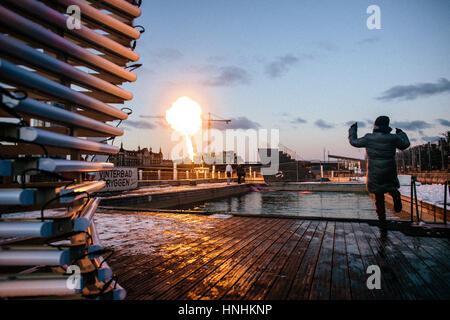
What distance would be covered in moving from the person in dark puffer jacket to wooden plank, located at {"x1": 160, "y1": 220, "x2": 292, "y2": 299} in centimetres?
220

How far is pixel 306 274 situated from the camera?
7.89 ft

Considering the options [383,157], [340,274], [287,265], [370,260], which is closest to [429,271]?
[370,260]

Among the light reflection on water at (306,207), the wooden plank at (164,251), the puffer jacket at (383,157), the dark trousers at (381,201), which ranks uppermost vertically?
the puffer jacket at (383,157)

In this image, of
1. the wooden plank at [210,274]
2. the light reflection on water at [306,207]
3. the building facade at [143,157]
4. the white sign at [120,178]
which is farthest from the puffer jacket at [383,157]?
the building facade at [143,157]

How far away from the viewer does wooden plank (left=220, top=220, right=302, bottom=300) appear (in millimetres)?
2033

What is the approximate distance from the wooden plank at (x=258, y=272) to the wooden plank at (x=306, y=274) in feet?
0.78

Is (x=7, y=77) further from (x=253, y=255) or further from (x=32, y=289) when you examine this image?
(x=253, y=255)

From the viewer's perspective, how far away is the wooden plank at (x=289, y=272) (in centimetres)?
201

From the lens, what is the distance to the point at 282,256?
2977 mm

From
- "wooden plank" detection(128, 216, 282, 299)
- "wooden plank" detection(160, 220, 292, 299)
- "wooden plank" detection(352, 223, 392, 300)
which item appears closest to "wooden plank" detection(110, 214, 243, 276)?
"wooden plank" detection(128, 216, 282, 299)

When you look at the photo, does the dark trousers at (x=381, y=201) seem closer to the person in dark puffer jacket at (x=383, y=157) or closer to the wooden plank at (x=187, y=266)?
the person in dark puffer jacket at (x=383, y=157)

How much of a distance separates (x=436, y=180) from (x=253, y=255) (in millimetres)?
24101

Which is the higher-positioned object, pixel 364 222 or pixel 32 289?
pixel 32 289

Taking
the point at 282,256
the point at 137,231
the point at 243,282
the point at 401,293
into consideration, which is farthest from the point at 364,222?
the point at 137,231
